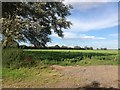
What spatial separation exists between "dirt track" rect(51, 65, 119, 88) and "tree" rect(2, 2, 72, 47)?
14.3 ft

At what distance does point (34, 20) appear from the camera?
1553cm

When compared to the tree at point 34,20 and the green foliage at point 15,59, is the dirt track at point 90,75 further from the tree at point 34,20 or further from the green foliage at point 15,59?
the tree at point 34,20

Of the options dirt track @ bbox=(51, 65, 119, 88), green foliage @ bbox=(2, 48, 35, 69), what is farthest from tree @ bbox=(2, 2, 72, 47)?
dirt track @ bbox=(51, 65, 119, 88)

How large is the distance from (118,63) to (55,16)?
228 inches

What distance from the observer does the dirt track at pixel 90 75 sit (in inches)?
319

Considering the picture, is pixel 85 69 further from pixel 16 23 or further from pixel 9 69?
pixel 16 23

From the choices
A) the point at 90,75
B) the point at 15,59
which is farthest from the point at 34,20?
the point at 90,75

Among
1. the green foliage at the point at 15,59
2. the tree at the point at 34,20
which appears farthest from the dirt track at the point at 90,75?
the tree at the point at 34,20

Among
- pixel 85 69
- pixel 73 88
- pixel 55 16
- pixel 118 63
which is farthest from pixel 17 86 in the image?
pixel 55 16

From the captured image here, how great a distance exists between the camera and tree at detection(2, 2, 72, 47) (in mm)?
14023

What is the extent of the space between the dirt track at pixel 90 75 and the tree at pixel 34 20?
14.3 feet

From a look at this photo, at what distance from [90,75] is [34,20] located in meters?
7.08

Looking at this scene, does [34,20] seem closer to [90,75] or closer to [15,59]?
[15,59]

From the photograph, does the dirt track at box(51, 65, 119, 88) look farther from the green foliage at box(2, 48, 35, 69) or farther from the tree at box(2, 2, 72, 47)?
the tree at box(2, 2, 72, 47)
